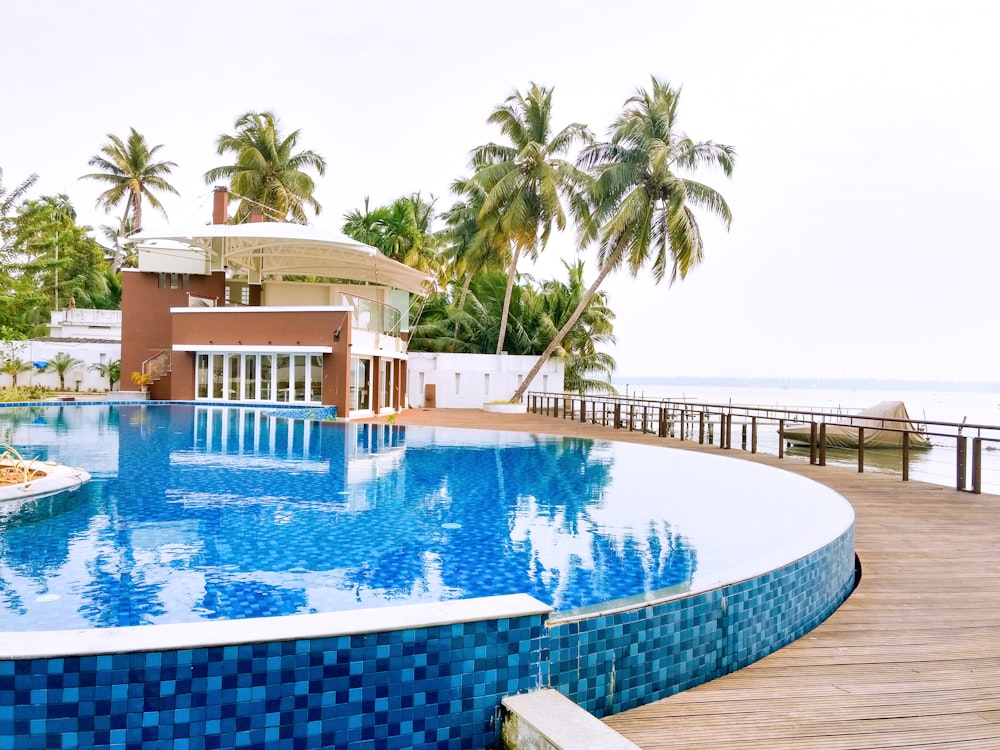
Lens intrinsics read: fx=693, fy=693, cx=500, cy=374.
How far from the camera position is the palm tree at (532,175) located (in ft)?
74.1

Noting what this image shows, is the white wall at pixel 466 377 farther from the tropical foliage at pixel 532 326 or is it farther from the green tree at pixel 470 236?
the green tree at pixel 470 236

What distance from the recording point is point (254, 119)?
26609 millimetres

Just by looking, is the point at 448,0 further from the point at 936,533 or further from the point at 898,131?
the point at 936,533

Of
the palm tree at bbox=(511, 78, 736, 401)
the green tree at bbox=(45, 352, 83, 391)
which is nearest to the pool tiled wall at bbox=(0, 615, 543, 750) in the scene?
the palm tree at bbox=(511, 78, 736, 401)

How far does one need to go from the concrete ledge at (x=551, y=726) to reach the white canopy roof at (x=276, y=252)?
616 inches

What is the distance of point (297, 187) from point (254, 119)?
3.09m

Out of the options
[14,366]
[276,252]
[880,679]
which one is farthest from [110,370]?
[880,679]

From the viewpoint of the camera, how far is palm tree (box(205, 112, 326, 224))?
2631 cm

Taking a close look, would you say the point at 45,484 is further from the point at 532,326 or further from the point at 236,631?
the point at 532,326

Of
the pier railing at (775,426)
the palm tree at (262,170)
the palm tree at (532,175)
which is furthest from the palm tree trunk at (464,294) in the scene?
the palm tree at (262,170)

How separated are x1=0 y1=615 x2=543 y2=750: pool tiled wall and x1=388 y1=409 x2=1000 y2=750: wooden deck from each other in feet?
1.94

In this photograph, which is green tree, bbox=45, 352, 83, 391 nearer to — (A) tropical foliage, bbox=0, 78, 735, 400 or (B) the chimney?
(A) tropical foliage, bbox=0, 78, 735, 400

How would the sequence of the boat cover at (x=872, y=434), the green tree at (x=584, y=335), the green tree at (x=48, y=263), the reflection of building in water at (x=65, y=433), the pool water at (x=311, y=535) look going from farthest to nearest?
the green tree at (x=584, y=335)
the boat cover at (x=872, y=434)
the green tree at (x=48, y=263)
the reflection of building in water at (x=65, y=433)
the pool water at (x=311, y=535)

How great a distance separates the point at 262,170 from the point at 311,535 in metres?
24.3
